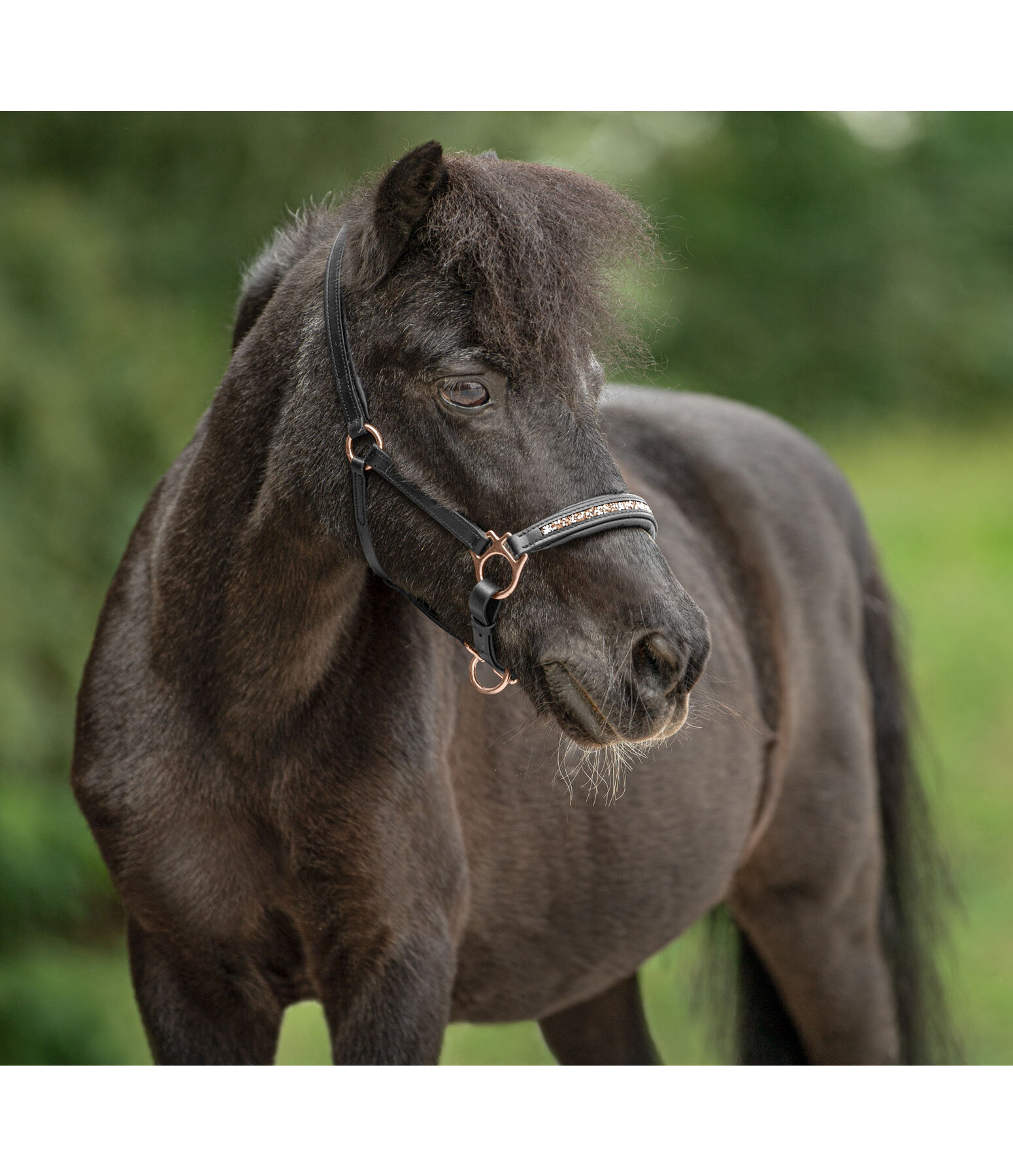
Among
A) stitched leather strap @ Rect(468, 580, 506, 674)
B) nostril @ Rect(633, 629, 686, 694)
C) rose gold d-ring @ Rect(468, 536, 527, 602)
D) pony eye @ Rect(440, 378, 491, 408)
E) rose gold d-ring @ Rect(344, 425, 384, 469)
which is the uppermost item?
pony eye @ Rect(440, 378, 491, 408)

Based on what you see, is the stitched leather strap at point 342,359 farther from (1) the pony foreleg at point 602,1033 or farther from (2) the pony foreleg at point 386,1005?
(1) the pony foreleg at point 602,1033

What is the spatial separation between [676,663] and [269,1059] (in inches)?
38.3

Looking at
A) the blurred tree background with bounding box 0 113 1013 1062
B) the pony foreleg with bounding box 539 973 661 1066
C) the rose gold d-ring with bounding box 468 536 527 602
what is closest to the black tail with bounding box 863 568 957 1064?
the blurred tree background with bounding box 0 113 1013 1062

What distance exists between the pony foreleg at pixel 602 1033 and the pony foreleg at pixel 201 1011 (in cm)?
109

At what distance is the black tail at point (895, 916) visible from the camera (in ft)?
9.12

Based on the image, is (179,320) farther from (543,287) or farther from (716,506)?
(543,287)

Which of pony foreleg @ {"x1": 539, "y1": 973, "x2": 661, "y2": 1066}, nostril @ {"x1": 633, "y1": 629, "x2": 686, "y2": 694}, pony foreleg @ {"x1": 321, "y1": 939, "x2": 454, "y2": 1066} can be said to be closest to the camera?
nostril @ {"x1": 633, "y1": 629, "x2": 686, "y2": 694}

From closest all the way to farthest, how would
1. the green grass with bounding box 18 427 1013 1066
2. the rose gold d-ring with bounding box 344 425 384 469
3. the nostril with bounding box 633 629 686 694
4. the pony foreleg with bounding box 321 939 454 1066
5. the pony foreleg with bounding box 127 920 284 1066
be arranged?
1. the nostril with bounding box 633 629 686 694
2. the rose gold d-ring with bounding box 344 425 384 469
3. the pony foreleg with bounding box 321 939 454 1066
4. the pony foreleg with bounding box 127 920 284 1066
5. the green grass with bounding box 18 427 1013 1066

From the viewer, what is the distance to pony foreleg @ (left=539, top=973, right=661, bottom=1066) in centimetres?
272

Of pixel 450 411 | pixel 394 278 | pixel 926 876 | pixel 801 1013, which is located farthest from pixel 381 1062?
pixel 926 876

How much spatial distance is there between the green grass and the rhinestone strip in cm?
186

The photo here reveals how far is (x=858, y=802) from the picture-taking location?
8.79ft

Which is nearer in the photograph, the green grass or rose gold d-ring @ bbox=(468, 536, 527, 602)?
rose gold d-ring @ bbox=(468, 536, 527, 602)

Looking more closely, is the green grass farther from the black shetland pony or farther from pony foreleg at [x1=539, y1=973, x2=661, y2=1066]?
the black shetland pony
